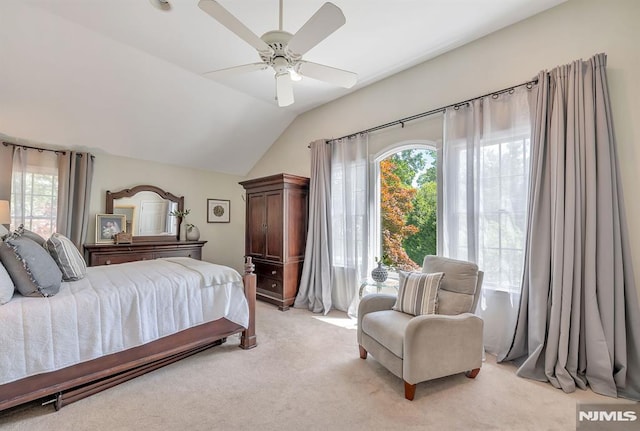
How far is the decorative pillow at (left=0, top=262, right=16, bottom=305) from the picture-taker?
1685 mm

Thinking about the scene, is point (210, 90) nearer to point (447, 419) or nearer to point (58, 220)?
point (58, 220)

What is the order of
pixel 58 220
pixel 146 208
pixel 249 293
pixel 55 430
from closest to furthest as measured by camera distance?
pixel 55 430
pixel 249 293
pixel 58 220
pixel 146 208

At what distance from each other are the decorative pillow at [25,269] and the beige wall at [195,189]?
9.02 feet

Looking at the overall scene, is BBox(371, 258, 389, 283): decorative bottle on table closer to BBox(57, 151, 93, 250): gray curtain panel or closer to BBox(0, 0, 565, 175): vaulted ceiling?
BBox(0, 0, 565, 175): vaulted ceiling

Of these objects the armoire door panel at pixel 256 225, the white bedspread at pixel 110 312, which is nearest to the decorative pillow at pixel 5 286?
the white bedspread at pixel 110 312

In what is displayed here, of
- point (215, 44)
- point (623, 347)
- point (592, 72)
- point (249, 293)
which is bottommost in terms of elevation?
point (623, 347)

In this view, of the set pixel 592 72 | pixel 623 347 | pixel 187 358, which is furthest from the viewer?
pixel 187 358

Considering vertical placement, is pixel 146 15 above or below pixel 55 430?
above

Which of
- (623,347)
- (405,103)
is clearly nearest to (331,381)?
(623,347)

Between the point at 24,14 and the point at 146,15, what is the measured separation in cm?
111

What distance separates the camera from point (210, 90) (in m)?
3.96

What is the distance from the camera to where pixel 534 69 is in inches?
100

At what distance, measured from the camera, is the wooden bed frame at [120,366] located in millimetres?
1734

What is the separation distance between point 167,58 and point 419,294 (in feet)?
11.9
